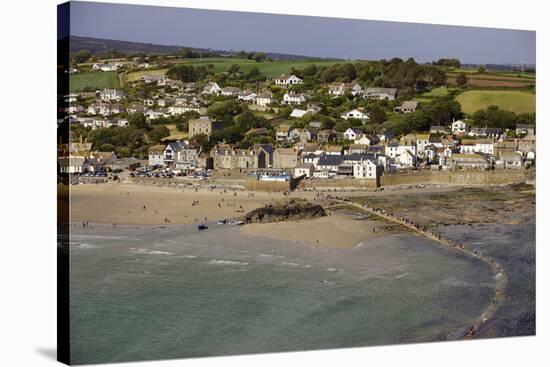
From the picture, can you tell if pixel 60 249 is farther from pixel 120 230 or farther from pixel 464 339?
pixel 464 339

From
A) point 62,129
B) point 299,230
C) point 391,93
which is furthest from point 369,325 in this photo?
point 62,129

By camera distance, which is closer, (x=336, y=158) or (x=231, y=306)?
(x=231, y=306)

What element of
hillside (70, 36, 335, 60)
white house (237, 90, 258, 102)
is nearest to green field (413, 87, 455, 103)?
hillside (70, 36, 335, 60)

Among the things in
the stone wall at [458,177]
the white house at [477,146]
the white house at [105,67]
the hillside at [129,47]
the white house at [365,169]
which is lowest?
the stone wall at [458,177]

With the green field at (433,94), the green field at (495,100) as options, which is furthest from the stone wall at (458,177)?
the green field at (433,94)

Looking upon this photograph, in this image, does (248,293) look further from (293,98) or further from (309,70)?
(309,70)

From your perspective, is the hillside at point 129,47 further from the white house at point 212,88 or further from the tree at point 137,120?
the tree at point 137,120
